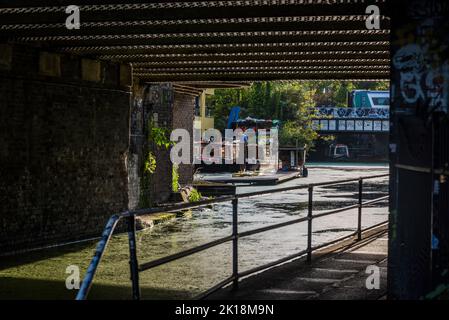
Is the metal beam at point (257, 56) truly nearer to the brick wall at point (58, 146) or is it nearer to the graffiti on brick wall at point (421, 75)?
the brick wall at point (58, 146)

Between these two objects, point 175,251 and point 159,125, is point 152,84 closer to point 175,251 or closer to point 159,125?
point 159,125

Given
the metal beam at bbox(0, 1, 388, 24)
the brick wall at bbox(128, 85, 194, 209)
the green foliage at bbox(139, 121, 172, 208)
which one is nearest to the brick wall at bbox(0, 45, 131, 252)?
the metal beam at bbox(0, 1, 388, 24)

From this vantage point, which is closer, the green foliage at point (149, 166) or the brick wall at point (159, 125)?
the brick wall at point (159, 125)

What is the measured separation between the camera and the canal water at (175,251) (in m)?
9.58

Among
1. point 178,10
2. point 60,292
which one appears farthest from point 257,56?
point 60,292

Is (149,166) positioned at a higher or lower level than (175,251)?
higher

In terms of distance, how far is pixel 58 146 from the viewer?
1389 centimetres

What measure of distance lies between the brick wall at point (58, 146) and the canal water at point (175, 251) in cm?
60

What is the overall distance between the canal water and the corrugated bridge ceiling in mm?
3515

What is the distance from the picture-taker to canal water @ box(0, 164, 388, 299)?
9.58 m

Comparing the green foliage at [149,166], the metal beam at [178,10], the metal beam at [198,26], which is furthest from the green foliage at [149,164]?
the metal beam at [178,10]

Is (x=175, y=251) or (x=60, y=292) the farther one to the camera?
(x=175, y=251)

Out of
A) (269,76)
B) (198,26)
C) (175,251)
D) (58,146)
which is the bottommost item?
(175,251)

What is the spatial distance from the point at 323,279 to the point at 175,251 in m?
4.75
